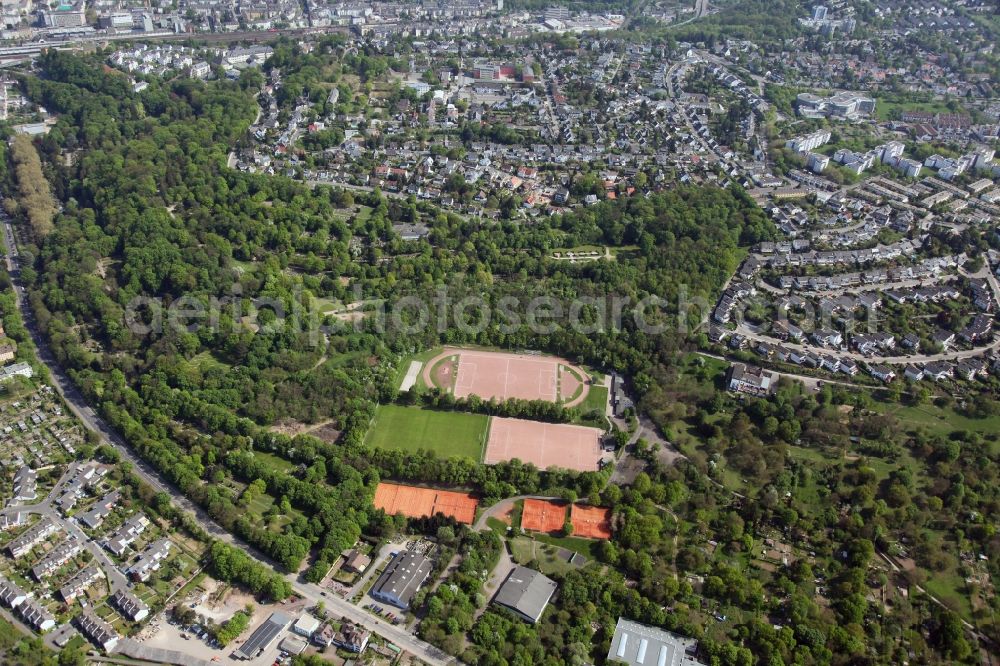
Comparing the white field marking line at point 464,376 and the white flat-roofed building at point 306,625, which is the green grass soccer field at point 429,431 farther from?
the white flat-roofed building at point 306,625

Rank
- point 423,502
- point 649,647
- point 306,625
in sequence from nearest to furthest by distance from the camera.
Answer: point 649,647
point 306,625
point 423,502

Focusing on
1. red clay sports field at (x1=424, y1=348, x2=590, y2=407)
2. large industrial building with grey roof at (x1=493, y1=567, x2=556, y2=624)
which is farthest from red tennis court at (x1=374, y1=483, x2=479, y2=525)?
red clay sports field at (x1=424, y1=348, x2=590, y2=407)

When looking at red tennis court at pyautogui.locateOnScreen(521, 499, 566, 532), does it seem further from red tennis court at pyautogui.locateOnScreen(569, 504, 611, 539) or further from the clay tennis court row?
red tennis court at pyautogui.locateOnScreen(569, 504, 611, 539)

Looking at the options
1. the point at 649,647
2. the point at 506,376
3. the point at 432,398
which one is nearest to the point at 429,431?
the point at 432,398

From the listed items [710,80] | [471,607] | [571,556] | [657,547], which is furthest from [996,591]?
[710,80]

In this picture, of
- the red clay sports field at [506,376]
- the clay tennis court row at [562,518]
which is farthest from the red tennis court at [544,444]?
the clay tennis court row at [562,518]

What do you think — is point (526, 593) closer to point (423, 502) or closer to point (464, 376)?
point (423, 502)
